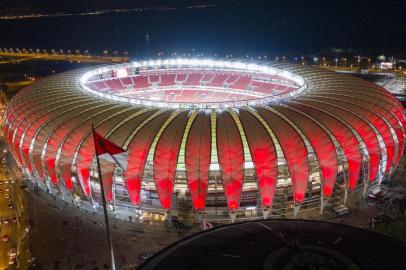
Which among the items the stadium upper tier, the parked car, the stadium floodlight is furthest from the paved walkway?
the stadium floodlight

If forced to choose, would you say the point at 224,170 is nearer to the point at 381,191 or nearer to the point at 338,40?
the point at 381,191

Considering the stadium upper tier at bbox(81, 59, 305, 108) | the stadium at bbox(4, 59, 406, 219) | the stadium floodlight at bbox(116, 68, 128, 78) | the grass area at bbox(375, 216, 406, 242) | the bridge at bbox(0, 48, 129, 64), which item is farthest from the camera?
the bridge at bbox(0, 48, 129, 64)

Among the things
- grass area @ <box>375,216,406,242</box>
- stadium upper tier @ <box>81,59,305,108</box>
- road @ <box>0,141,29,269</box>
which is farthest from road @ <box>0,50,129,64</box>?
grass area @ <box>375,216,406,242</box>

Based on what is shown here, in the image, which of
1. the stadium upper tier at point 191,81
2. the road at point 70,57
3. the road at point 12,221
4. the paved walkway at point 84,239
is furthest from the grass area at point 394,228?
the road at point 70,57

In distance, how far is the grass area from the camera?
34.2m

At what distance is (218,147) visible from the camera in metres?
38.1

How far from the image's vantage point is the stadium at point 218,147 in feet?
125

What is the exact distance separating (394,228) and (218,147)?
15778 millimetres

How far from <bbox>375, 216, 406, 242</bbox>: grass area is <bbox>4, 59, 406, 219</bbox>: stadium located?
213 inches

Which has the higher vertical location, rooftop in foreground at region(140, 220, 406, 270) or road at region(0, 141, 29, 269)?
rooftop in foreground at region(140, 220, 406, 270)

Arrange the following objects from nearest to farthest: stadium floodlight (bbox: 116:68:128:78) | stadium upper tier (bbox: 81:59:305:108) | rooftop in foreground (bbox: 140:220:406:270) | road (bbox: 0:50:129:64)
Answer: rooftop in foreground (bbox: 140:220:406:270), stadium upper tier (bbox: 81:59:305:108), stadium floodlight (bbox: 116:68:128:78), road (bbox: 0:50:129:64)

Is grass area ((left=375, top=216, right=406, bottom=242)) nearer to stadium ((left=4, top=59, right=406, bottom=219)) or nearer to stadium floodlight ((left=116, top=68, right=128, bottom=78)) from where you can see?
stadium ((left=4, top=59, right=406, bottom=219))

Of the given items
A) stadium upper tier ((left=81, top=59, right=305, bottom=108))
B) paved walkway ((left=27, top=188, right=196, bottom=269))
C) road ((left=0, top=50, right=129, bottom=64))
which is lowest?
paved walkway ((left=27, top=188, right=196, bottom=269))

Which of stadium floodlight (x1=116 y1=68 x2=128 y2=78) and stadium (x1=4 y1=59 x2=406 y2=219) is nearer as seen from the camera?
stadium (x1=4 y1=59 x2=406 y2=219)
